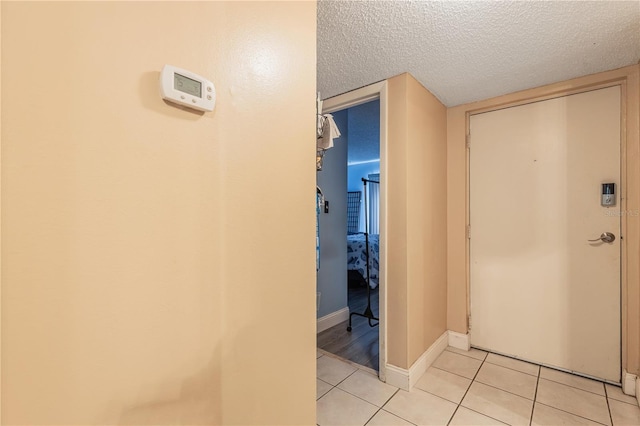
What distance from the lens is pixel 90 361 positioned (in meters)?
0.58

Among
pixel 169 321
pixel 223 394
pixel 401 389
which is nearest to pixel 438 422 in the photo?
pixel 401 389

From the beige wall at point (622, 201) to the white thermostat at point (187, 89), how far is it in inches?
92.9

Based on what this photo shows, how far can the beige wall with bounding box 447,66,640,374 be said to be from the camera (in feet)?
6.02

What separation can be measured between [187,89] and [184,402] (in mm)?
793

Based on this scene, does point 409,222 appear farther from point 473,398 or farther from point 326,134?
point 473,398

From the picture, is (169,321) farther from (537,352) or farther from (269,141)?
(537,352)

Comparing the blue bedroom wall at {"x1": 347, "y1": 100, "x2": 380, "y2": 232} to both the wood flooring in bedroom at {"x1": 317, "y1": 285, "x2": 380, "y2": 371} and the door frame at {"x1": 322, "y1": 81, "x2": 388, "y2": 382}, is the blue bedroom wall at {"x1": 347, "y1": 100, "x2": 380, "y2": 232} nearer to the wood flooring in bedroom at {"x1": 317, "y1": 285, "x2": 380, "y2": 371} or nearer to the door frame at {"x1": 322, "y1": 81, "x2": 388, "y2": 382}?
the door frame at {"x1": 322, "y1": 81, "x2": 388, "y2": 382}

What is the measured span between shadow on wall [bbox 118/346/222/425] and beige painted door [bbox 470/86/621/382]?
Result: 2.38m

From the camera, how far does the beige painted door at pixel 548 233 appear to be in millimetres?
1979

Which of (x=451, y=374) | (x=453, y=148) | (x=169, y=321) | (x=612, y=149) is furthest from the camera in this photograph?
(x=453, y=148)

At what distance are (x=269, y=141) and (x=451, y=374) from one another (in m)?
2.18

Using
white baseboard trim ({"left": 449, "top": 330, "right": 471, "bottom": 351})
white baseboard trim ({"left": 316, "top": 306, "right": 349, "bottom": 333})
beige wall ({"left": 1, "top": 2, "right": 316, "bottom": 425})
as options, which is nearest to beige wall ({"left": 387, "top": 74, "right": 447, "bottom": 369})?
white baseboard trim ({"left": 449, "top": 330, "right": 471, "bottom": 351})

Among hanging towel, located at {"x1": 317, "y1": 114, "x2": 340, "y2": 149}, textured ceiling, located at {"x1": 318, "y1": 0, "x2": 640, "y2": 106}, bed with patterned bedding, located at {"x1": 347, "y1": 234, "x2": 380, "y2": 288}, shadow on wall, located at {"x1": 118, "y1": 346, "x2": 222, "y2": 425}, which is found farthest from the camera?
bed with patterned bedding, located at {"x1": 347, "y1": 234, "x2": 380, "y2": 288}

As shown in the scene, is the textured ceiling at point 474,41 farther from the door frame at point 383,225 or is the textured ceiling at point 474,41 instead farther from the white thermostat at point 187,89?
the white thermostat at point 187,89
